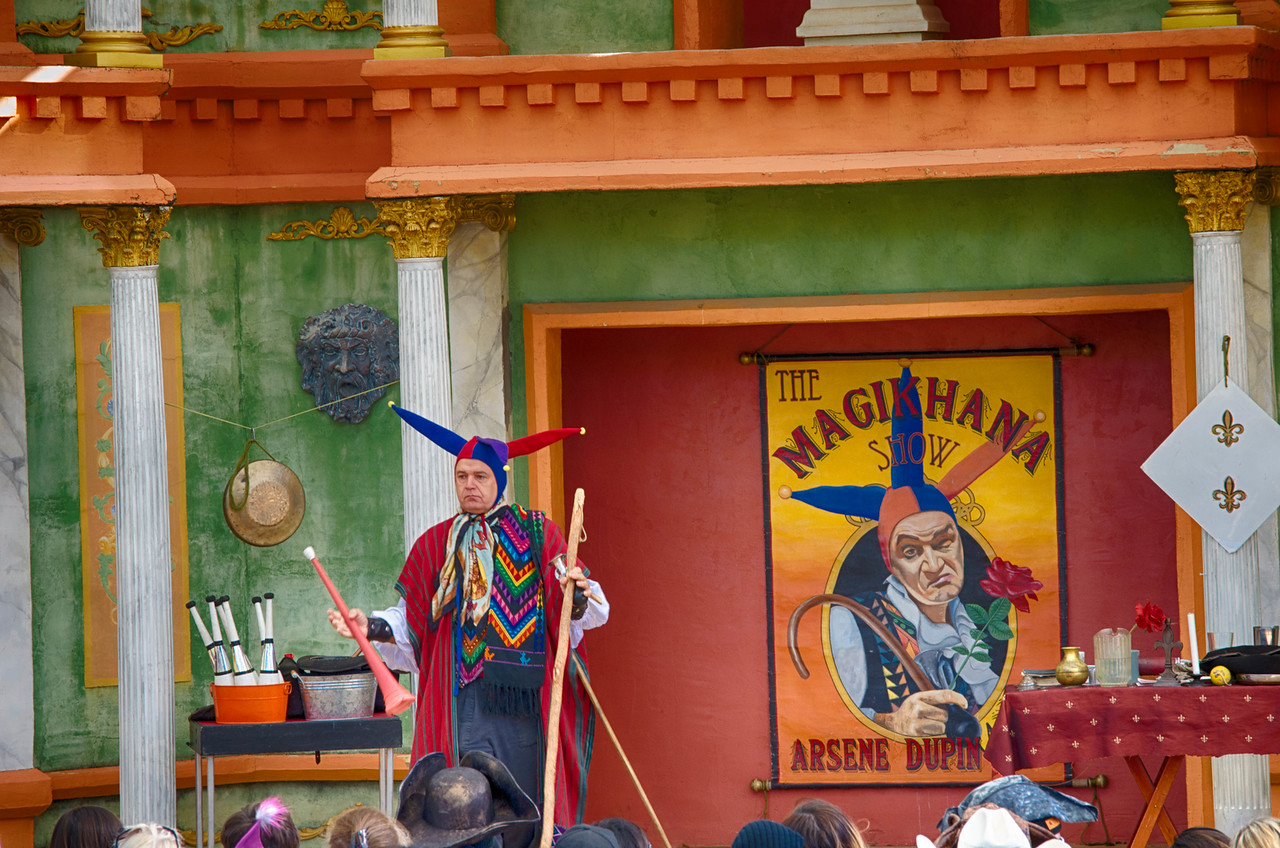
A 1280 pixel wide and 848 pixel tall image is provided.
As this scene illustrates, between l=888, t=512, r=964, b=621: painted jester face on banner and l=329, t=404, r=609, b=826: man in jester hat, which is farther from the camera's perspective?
l=888, t=512, r=964, b=621: painted jester face on banner

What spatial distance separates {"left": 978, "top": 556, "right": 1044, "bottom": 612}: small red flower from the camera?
1060cm

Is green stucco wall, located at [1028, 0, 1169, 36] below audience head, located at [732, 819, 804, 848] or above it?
above

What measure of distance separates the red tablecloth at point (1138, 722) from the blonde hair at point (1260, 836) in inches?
115

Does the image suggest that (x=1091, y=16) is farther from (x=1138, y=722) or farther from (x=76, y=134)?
(x=76, y=134)

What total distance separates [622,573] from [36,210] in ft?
12.4

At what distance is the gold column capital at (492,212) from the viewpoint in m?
9.73

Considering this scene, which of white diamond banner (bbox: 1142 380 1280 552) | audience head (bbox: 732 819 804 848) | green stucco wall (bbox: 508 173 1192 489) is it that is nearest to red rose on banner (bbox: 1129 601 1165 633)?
white diamond banner (bbox: 1142 380 1280 552)

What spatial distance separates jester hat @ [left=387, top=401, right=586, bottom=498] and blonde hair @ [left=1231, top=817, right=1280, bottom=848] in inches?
135

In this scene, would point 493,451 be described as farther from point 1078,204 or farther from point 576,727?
point 1078,204

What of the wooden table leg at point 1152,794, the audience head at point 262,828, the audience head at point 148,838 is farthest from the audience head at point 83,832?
the wooden table leg at point 1152,794

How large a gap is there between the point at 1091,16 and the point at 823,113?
1.80m

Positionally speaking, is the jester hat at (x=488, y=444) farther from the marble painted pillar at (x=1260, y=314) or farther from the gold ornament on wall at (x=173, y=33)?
the marble painted pillar at (x=1260, y=314)

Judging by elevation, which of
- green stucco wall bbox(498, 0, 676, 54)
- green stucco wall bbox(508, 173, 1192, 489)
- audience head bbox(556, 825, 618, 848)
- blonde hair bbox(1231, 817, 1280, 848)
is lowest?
blonde hair bbox(1231, 817, 1280, 848)

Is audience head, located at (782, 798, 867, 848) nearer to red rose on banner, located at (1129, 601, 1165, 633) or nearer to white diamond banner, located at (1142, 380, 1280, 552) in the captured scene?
red rose on banner, located at (1129, 601, 1165, 633)
